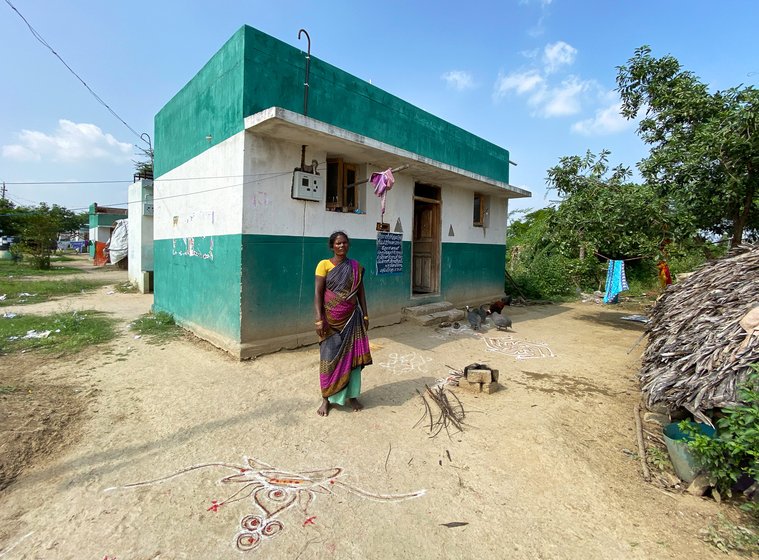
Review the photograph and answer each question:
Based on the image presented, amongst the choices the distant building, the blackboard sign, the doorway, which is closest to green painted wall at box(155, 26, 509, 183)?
the doorway

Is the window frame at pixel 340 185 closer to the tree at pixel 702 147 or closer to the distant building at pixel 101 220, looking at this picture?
the tree at pixel 702 147

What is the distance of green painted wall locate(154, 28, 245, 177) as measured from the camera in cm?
541

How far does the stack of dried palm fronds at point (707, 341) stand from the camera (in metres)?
2.80

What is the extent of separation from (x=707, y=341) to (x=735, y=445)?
44.8 inches

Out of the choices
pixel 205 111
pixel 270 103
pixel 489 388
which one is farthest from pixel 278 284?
pixel 489 388

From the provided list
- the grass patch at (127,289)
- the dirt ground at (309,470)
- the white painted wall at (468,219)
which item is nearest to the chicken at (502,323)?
the white painted wall at (468,219)

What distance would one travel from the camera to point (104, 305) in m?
9.91

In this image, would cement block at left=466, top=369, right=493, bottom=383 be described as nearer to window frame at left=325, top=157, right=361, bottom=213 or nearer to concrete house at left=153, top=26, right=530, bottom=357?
concrete house at left=153, top=26, right=530, bottom=357

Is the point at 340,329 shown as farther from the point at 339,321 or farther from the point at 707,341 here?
the point at 707,341

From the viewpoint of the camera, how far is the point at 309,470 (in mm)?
2877

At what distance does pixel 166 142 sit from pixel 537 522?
920cm

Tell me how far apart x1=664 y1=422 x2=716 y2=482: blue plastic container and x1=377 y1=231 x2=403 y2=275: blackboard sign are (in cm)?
525

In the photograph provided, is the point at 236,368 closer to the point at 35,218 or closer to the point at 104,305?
the point at 104,305

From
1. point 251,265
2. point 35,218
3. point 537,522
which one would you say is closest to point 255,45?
point 251,265
